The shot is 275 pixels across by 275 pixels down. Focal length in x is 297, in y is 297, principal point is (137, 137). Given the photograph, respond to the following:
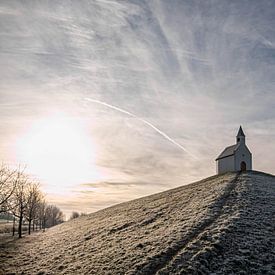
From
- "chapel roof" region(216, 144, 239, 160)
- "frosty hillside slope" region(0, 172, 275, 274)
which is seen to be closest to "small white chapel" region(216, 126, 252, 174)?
"chapel roof" region(216, 144, 239, 160)

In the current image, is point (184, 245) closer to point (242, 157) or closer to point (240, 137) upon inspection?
point (242, 157)

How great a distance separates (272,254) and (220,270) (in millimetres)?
5285

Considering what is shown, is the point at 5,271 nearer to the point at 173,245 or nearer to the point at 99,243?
the point at 99,243

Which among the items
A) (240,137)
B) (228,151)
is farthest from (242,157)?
(240,137)

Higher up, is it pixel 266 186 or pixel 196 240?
pixel 266 186

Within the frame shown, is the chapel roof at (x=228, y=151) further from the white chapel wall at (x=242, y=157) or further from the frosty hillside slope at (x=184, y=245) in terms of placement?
the frosty hillside slope at (x=184, y=245)

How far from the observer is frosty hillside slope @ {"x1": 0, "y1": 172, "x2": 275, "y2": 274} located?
20.0 meters

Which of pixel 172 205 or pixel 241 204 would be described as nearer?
pixel 241 204

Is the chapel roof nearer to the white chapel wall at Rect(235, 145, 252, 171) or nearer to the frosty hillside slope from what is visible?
the white chapel wall at Rect(235, 145, 252, 171)

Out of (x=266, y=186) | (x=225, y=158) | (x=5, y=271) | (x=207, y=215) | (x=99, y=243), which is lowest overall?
(x=5, y=271)

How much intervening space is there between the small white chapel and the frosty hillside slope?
2818cm

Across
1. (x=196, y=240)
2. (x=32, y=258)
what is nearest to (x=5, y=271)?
(x=32, y=258)

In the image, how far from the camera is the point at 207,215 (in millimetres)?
30031

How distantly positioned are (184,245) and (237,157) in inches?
1863
